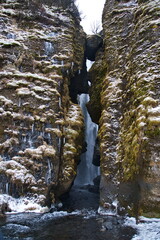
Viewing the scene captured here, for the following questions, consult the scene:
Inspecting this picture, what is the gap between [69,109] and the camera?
45.8ft

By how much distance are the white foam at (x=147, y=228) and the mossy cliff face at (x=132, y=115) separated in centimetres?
30

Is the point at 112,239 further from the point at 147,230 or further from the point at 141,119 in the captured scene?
the point at 141,119

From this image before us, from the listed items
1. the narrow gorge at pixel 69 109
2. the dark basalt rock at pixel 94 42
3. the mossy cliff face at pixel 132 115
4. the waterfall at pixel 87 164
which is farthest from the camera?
the waterfall at pixel 87 164

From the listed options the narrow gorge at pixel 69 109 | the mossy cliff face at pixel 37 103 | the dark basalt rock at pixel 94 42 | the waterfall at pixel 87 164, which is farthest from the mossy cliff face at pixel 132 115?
the waterfall at pixel 87 164

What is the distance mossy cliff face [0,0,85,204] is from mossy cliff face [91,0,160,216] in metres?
2.23

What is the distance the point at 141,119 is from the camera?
381 inches

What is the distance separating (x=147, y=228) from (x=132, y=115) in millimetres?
5119

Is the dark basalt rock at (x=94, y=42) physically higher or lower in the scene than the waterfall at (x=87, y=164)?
higher

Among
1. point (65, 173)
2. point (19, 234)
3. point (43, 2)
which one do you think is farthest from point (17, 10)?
point (19, 234)

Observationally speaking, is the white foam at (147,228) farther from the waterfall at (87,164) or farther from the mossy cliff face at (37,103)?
the waterfall at (87,164)

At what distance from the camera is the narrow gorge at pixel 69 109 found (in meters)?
9.68

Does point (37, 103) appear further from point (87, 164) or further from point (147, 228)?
point (87, 164)

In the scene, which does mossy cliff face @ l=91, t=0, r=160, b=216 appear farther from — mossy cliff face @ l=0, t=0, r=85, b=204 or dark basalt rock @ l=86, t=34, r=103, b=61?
dark basalt rock @ l=86, t=34, r=103, b=61

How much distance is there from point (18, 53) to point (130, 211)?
10706 mm
